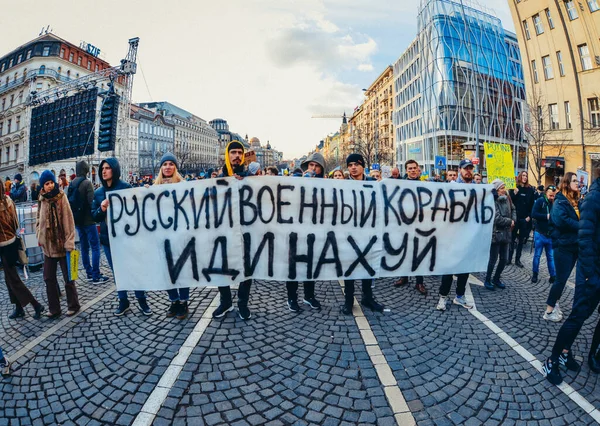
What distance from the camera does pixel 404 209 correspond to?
4324 mm

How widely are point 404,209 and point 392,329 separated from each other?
1.65m

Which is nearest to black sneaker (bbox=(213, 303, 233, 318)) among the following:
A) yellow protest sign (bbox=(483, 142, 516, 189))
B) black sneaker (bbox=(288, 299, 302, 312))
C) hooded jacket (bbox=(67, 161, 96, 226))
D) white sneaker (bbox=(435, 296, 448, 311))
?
black sneaker (bbox=(288, 299, 302, 312))

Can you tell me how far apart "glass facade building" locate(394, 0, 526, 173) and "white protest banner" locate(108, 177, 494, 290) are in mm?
43828

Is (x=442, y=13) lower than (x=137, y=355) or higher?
higher

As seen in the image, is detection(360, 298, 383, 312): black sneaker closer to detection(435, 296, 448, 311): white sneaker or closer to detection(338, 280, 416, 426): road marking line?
detection(338, 280, 416, 426): road marking line

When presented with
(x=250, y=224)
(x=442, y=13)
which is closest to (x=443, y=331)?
(x=250, y=224)

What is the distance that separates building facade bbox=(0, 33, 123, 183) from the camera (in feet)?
149

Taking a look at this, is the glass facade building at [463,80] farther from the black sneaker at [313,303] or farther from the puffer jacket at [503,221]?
the black sneaker at [313,303]

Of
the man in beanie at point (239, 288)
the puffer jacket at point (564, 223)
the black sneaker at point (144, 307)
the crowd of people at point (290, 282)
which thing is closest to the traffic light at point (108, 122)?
the crowd of people at point (290, 282)

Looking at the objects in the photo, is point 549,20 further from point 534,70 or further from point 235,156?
point 235,156

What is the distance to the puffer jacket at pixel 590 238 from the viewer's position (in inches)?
117

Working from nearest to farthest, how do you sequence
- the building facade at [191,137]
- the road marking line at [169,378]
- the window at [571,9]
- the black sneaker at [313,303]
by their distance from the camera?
the road marking line at [169,378] < the black sneaker at [313,303] < the window at [571,9] < the building facade at [191,137]

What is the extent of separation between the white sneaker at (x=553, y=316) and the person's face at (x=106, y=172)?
21.5 ft

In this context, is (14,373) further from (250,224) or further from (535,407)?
(535,407)
